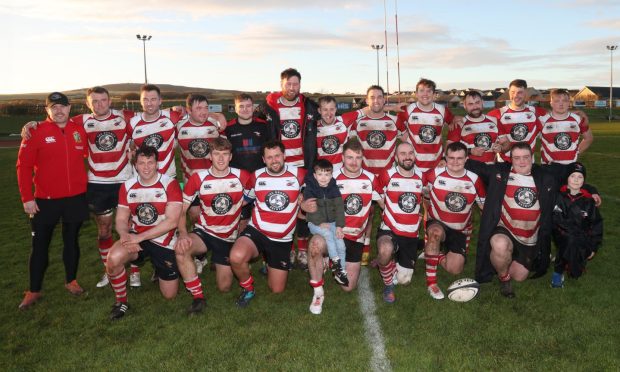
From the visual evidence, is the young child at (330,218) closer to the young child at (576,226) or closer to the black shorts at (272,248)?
the black shorts at (272,248)

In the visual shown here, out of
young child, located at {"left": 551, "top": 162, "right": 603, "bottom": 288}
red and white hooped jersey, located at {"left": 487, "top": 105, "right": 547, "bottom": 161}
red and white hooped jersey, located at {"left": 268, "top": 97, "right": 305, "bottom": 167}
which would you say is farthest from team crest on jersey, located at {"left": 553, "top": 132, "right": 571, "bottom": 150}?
red and white hooped jersey, located at {"left": 268, "top": 97, "right": 305, "bottom": 167}

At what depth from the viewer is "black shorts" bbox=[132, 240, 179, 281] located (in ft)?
16.9

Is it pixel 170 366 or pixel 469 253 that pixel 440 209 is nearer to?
pixel 469 253

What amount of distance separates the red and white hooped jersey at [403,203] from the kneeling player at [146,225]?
7.94 feet

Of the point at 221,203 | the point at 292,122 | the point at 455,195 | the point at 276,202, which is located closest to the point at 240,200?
the point at 221,203

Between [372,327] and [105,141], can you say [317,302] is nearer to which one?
[372,327]

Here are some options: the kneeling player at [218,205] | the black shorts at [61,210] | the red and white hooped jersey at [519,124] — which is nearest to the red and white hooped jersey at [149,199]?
the kneeling player at [218,205]

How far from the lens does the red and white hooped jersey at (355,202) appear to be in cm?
540

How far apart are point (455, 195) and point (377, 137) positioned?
1.58 meters

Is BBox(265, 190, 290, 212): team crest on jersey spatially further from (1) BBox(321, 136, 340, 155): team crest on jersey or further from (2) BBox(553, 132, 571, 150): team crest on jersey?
(2) BBox(553, 132, 571, 150): team crest on jersey

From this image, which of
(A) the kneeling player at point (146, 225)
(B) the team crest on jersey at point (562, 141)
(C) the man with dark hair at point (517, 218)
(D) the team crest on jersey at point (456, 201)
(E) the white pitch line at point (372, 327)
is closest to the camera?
(E) the white pitch line at point (372, 327)

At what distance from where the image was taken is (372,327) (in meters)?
4.46

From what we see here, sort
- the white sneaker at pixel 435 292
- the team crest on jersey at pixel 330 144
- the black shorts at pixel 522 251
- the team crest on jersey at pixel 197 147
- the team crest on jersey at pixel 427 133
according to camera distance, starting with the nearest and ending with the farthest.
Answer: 1. the white sneaker at pixel 435 292
2. the black shorts at pixel 522 251
3. the team crest on jersey at pixel 197 147
4. the team crest on jersey at pixel 330 144
5. the team crest on jersey at pixel 427 133

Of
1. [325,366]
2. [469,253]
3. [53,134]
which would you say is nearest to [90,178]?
[53,134]
